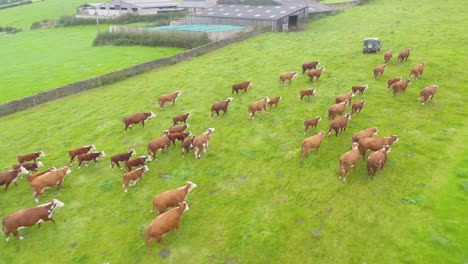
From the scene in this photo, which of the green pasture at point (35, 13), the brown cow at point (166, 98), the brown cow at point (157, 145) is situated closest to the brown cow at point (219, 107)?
the brown cow at point (166, 98)

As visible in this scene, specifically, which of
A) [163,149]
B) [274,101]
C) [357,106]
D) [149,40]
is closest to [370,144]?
[357,106]

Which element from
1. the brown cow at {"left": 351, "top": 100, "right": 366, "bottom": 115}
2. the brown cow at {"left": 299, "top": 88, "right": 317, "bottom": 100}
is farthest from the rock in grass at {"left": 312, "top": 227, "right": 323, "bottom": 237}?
the brown cow at {"left": 299, "top": 88, "right": 317, "bottom": 100}

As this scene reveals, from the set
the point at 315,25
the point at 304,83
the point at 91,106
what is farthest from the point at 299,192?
the point at 315,25

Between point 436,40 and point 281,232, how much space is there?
34.1 metres

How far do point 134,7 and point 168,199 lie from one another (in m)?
89.5

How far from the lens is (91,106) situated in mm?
28453

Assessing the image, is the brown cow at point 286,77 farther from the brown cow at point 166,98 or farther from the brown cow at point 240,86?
the brown cow at point 166,98

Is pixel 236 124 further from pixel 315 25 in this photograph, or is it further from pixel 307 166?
pixel 315 25

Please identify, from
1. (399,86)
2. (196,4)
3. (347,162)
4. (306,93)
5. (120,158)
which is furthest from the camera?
(196,4)

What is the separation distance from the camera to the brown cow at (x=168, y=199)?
13422 millimetres

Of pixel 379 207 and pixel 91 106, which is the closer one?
pixel 379 207

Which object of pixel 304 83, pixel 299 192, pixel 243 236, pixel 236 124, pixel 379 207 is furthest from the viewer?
pixel 304 83

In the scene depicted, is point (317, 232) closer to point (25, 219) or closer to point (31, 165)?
point (25, 219)

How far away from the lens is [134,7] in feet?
302
